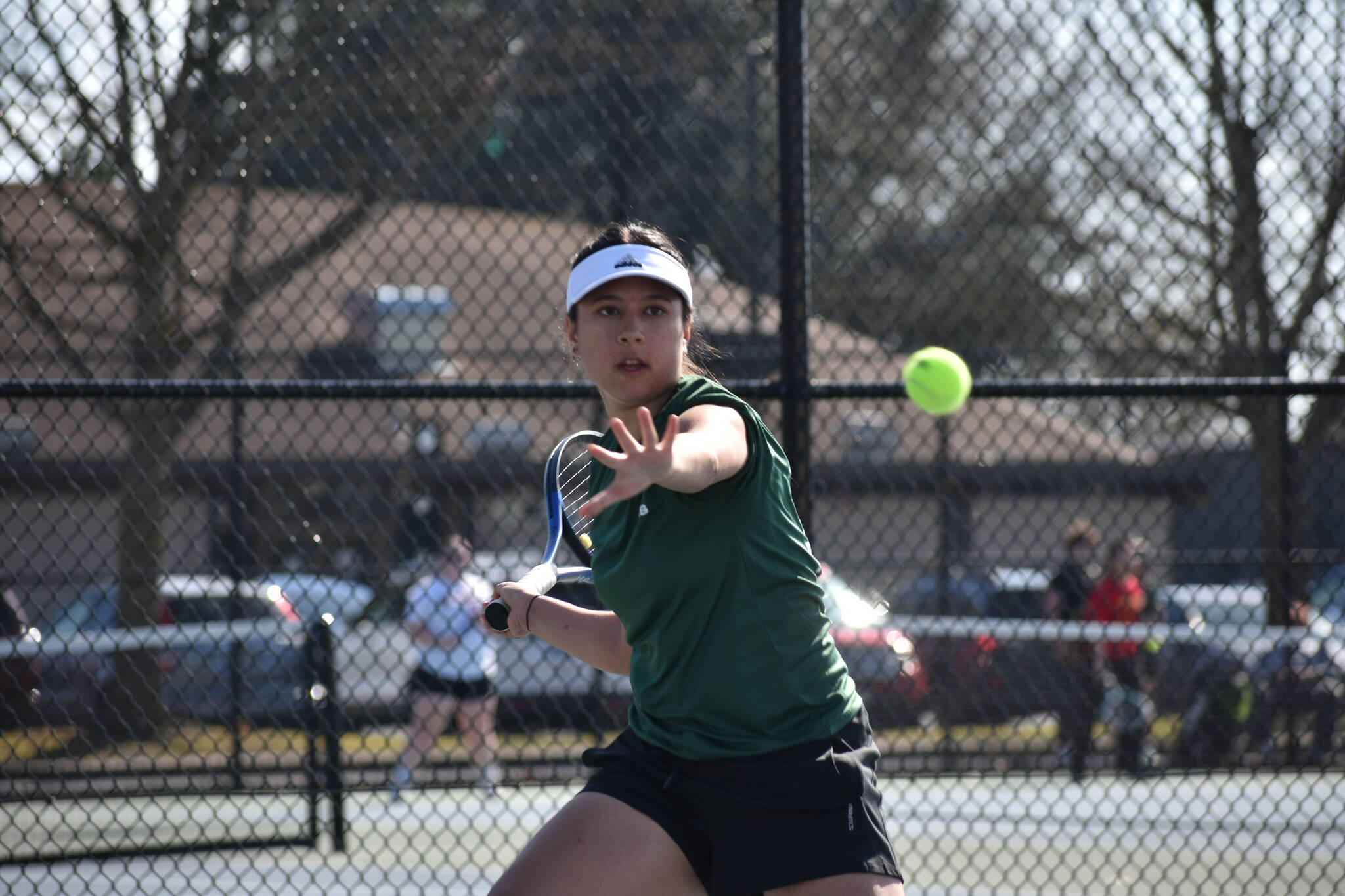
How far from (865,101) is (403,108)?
7.87 ft

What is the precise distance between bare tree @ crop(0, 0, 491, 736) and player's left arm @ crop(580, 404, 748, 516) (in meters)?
2.33

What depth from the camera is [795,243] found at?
3.75 m

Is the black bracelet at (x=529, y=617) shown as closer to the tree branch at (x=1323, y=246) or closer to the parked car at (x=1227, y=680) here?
the tree branch at (x=1323, y=246)

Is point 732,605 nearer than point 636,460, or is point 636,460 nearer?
point 636,460

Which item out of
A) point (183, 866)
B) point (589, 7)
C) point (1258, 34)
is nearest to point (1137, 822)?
point (1258, 34)

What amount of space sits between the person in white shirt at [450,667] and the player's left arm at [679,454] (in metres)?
4.77

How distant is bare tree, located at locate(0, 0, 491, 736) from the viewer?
4.32 metres

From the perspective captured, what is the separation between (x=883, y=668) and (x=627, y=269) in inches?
189

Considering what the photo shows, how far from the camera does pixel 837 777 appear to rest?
2230 millimetres

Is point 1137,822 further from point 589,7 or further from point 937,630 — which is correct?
point 589,7

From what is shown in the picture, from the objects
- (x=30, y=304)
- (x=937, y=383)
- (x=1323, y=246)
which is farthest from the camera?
(x=1323, y=246)

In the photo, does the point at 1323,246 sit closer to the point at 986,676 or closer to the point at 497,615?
the point at 986,676

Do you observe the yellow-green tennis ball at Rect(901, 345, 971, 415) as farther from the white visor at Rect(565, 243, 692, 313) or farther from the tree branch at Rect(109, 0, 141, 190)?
the tree branch at Rect(109, 0, 141, 190)

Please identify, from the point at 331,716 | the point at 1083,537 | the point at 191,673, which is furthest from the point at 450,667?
the point at 1083,537
